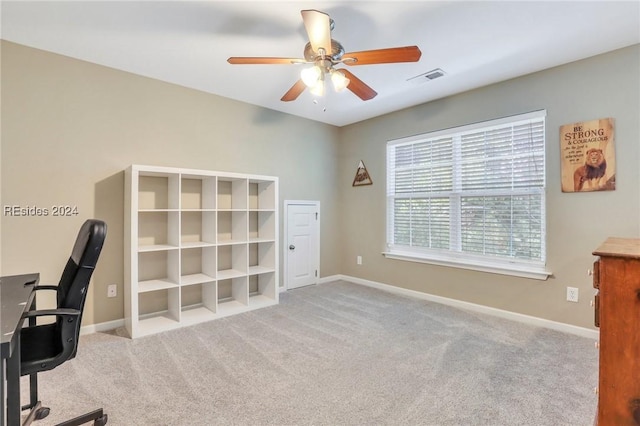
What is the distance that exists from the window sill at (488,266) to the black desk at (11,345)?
3.82m

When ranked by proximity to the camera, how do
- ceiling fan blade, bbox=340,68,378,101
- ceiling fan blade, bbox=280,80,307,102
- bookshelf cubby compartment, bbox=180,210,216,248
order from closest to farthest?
ceiling fan blade, bbox=340,68,378,101 → ceiling fan blade, bbox=280,80,307,102 → bookshelf cubby compartment, bbox=180,210,216,248

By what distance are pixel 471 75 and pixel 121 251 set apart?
4.10 meters

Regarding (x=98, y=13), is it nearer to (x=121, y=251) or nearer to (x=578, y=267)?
(x=121, y=251)

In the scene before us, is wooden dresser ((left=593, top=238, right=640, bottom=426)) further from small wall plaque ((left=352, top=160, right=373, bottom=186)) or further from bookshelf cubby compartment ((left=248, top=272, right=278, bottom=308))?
small wall plaque ((left=352, top=160, right=373, bottom=186))

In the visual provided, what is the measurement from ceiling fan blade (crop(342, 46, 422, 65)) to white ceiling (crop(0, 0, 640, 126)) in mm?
366

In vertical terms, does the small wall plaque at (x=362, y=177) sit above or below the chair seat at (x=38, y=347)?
above

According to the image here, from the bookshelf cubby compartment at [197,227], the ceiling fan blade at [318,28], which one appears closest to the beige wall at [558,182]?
the ceiling fan blade at [318,28]

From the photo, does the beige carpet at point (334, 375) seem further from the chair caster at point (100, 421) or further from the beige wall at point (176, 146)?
the beige wall at point (176, 146)

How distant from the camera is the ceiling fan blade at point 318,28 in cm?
172

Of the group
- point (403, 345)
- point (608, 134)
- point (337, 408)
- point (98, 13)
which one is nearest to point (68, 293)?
point (337, 408)

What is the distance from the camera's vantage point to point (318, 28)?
6.05ft

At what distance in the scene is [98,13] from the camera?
2217 millimetres

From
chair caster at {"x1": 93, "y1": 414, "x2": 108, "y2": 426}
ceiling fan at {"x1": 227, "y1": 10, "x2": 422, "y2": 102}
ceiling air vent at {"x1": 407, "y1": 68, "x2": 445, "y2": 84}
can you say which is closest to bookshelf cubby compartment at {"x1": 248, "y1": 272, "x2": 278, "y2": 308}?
chair caster at {"x1": 93, "y1": 414, "x2": 108, "y2": 426}

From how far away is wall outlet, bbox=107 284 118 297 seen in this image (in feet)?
10.1
